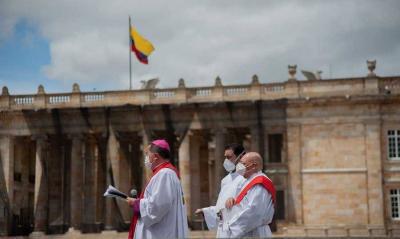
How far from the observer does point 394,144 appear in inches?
1815

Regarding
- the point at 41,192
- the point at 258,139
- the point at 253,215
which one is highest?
the point at 258,139

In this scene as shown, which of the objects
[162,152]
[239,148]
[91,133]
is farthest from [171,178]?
[91,133]

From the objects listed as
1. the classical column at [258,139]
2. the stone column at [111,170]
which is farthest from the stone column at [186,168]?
the stone column at [111,170]

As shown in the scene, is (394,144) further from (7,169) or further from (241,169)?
(241,169)

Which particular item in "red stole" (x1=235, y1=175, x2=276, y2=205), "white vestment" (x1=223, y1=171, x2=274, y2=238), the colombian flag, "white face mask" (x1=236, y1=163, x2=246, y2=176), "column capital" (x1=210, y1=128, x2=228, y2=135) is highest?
the colombian flag

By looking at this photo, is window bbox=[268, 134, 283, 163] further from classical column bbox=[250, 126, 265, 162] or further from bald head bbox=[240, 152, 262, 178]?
bald head bbox=[240, 152, 262, 178]

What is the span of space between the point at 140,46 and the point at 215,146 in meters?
9.01

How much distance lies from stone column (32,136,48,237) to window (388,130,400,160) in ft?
75.0

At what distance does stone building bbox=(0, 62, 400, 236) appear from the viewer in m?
45.9

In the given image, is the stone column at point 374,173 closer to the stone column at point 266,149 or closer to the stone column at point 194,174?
the stone column at point 266,149

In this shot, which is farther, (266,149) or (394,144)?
(266,149)

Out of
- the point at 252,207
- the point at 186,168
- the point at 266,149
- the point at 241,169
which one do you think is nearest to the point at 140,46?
the point at 186,168

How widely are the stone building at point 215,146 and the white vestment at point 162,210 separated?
34232 mm

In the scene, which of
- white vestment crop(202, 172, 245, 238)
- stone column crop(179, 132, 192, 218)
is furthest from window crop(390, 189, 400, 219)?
white vestment crop(202, 172, 245, 238)
